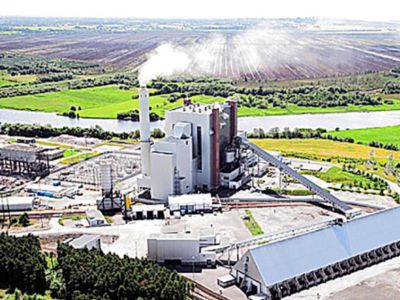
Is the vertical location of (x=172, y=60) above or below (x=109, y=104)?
above

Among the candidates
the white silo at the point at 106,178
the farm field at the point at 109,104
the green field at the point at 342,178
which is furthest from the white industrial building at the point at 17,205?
the farm field at the point at 109,104

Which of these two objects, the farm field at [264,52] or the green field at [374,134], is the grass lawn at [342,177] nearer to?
the green field at [374,134]

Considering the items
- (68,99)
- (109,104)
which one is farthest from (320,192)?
(68,99)

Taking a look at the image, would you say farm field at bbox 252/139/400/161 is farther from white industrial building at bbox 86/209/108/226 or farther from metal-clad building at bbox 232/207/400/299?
white industrial building at bbox 86/209/108/226

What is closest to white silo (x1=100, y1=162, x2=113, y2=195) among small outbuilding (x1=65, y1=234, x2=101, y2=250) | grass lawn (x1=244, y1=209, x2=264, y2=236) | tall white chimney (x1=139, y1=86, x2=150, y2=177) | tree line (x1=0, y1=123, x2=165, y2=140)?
tall white chimney (x1=139, y1=86, x2=150, y2=177)

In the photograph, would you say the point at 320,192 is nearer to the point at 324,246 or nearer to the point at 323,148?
the point at 324,246

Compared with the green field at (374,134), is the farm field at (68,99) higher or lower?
higher
